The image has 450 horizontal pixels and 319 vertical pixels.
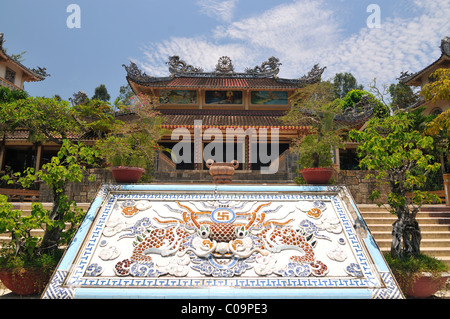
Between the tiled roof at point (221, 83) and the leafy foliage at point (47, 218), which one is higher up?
the tiled roof at point (221, 83)

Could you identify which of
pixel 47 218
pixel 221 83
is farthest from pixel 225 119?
pixel 47 218

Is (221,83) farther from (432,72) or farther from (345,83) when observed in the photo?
(345,83)

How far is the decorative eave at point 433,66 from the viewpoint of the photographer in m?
17.4

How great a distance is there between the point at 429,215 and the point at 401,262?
3802mm

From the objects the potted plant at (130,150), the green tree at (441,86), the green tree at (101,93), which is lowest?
the potted plant at (130,150)

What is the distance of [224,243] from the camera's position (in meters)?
3.42

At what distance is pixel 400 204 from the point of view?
4121mm

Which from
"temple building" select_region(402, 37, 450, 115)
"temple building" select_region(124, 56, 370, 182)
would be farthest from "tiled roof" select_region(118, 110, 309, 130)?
"temple building" select_region(402, 37, 450, 115)

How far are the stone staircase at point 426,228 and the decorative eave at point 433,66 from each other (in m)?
14.8

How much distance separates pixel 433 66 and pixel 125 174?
21.5m

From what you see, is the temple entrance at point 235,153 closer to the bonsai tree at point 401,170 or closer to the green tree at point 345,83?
the bonsai tree at point 401,170

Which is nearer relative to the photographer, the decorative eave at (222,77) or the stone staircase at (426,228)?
the stone staircase at (426,228)

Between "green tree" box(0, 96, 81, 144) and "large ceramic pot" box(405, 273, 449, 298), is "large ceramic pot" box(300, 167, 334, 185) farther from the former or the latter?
"green tree" box(0, 96, 81, 144)

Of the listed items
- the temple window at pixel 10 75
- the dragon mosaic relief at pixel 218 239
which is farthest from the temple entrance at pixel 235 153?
the temple window at pixel 10 75
